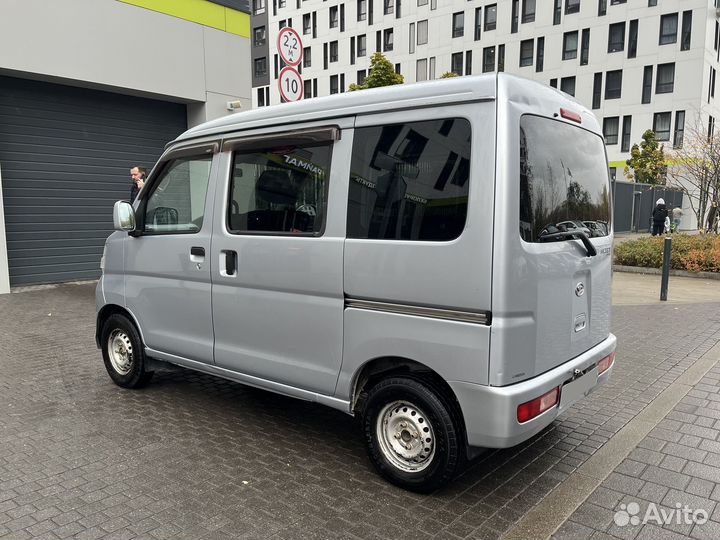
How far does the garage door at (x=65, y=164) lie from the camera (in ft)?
34.2

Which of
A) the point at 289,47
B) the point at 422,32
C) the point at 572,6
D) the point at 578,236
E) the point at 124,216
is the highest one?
the point at 422,32

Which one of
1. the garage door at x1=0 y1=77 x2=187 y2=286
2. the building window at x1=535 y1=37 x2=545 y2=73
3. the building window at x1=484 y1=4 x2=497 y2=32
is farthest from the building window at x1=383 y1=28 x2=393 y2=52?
the garage door at x1=0 y1=77 x2=187 y2=286

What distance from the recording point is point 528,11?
40.0 m

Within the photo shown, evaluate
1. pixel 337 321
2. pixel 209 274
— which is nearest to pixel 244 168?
pixel 209 274

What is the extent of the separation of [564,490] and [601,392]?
1965 millimetres

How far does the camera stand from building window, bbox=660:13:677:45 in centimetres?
3466

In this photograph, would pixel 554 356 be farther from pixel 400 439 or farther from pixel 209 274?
pixel 209 274

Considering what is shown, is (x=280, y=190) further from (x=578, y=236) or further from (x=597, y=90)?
(x=597, y=90)

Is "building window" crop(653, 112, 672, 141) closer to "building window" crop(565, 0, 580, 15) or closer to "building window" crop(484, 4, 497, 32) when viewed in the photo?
"building window" crop(565, 0, 580, 15)

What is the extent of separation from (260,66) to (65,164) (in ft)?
147

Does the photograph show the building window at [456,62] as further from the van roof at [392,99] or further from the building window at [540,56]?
the van roof at [392,99]

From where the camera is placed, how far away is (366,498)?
10.5ft

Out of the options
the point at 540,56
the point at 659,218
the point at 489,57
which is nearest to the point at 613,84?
the point at 540,56

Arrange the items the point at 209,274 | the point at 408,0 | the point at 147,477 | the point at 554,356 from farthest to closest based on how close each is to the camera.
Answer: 1. the point at 408,0
2. the point at 209,274
3. the point at 147,477
4. the point at 554,356
